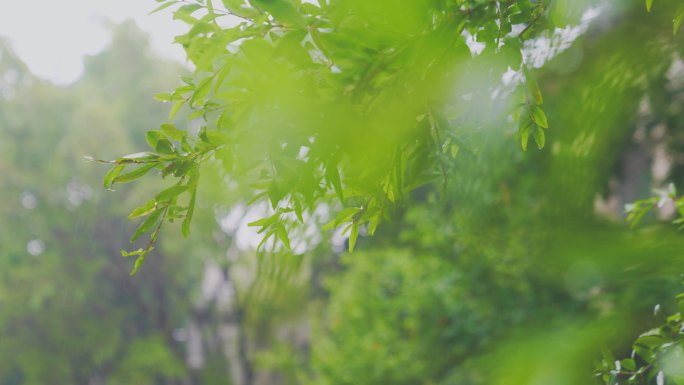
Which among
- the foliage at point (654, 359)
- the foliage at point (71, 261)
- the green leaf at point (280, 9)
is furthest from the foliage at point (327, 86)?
the foliage at point (71, 261)

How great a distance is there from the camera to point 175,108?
0.59 metres

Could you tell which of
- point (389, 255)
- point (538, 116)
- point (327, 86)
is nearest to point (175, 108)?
point (327, 86)

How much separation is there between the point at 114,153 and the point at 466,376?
8.91 meters

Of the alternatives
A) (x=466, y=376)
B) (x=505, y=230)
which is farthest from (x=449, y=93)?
(x=466, y=376)

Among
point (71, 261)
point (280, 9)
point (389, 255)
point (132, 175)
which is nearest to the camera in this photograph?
point (280, 9)

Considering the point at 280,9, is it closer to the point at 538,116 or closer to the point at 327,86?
the point at 327,86

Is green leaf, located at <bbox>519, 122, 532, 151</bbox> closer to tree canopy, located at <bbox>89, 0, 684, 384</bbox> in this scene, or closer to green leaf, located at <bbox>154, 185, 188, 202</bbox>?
tree canopy, located at <bbox>89, 0, 684, 384</bbox>

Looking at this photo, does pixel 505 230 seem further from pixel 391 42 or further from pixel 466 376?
pixel 391 42

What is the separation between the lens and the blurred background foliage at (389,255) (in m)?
0.72

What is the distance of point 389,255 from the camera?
4957 millimetres

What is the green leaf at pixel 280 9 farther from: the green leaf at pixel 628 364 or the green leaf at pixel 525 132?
the green leaf at pixel 628 364

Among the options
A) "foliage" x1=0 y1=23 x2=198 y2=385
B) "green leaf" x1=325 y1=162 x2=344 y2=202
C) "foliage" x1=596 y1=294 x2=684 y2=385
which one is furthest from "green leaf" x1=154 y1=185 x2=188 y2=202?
"foliage" x1=0 y1=23 x2=198 y2=385

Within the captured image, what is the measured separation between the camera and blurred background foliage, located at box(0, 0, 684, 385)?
0.72 m

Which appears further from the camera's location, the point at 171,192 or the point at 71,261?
the point at 71,261
